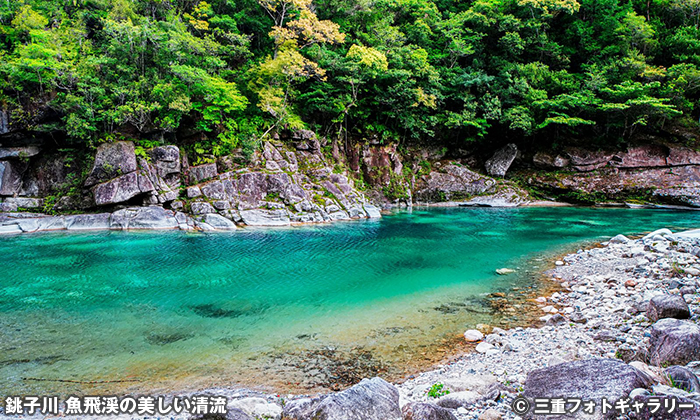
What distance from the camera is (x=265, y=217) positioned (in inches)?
822

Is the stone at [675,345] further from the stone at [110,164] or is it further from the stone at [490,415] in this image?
the stone at [110,164]

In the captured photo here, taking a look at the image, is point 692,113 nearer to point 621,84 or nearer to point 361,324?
point 621,84

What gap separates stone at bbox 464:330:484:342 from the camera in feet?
22.4

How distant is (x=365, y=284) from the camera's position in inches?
419

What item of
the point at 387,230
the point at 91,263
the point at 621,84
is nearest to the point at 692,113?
the point at 621,84

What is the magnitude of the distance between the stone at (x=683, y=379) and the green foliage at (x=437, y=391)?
2.50 meters

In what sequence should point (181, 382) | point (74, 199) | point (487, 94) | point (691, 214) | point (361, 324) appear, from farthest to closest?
point (487, 94) → point (691, 214) → point (74, 199) → point (361, 324) → point (181, 382)

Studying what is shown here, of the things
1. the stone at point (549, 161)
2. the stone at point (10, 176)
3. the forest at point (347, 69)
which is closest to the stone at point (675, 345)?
the forest at point (347, 69)

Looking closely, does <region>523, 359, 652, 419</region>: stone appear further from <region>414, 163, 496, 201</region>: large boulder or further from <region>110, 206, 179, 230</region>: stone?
<region>414, 163, 496, 201</region>: large boulder

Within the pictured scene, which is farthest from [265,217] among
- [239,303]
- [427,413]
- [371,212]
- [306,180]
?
[427,413]

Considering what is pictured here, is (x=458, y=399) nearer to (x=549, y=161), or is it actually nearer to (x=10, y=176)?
(x=10, y=176)

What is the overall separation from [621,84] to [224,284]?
35260mm

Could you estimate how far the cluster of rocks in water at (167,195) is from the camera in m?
19.1

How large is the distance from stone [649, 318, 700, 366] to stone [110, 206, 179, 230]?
20.5 meters
